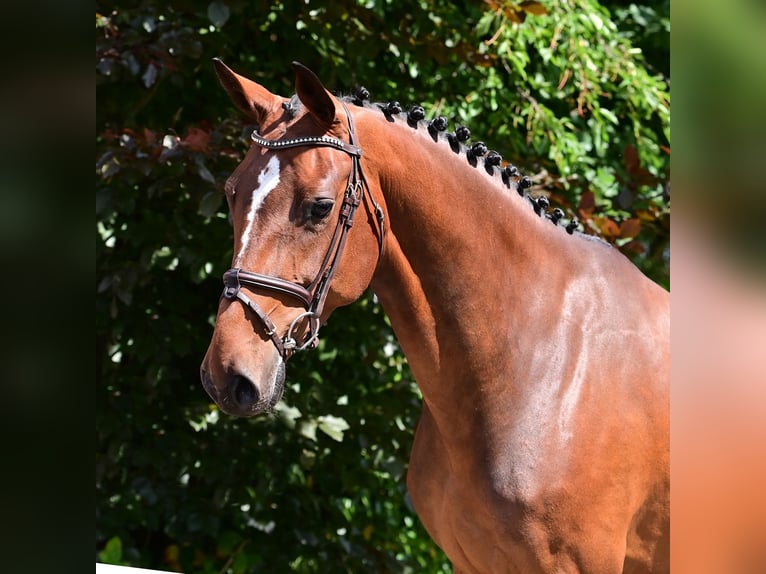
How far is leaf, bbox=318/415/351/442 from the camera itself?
3.68 metres

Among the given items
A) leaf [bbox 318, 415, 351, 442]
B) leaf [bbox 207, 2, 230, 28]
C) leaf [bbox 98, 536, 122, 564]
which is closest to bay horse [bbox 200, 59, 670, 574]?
leaf [bbox 207, 2, 230, 28]

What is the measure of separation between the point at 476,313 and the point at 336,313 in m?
2.00

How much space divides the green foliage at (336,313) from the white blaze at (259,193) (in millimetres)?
1820

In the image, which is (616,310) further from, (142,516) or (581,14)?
(142,516)

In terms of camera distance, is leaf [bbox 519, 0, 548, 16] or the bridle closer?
the bridle

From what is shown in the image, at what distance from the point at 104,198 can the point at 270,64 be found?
103 cm

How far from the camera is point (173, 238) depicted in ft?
12.0

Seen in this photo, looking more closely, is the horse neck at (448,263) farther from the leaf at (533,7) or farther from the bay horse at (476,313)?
the leaf at (533,7)

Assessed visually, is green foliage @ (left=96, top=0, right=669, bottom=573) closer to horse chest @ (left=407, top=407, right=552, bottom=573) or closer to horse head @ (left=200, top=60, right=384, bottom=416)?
horse chest @ (left=407, top=407, right=552, bottom=573)

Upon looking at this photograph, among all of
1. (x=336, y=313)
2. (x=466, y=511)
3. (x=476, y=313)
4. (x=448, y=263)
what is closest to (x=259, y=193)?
(x=448, y=263)

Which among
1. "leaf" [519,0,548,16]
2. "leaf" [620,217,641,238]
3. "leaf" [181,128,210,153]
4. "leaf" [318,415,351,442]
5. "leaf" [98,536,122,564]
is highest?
"leaf" [519,0,548,16]

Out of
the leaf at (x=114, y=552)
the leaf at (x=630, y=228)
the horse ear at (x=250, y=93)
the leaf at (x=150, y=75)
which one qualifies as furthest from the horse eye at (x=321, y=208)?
the leaf at (x=114, y=552)

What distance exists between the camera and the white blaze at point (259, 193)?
1.73 m
